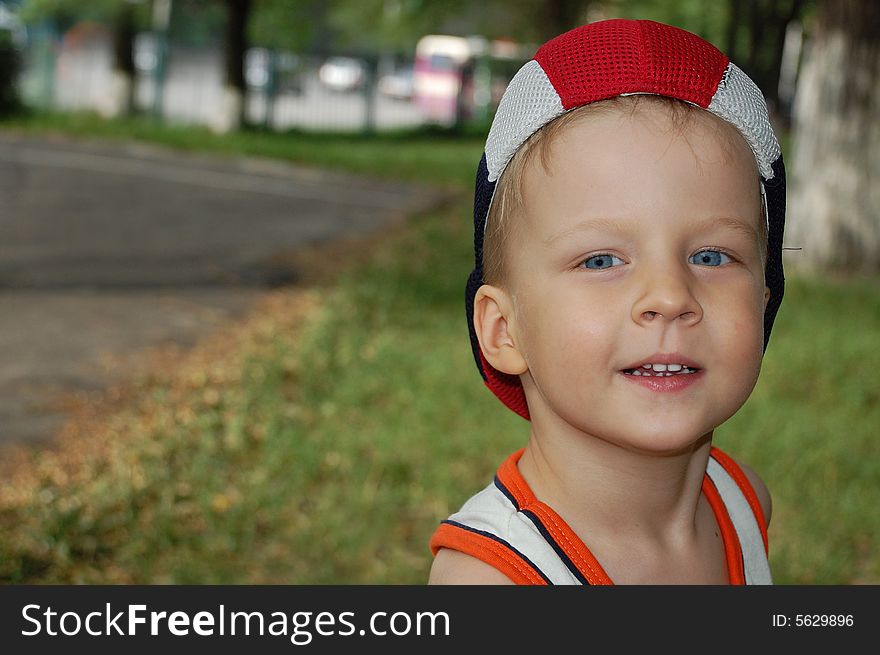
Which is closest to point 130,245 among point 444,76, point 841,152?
point 841,152

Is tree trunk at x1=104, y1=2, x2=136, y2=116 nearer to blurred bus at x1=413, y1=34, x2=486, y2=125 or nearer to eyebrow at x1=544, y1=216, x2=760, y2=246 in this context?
blurred bus at x1=413, y1=34, x2=486, y2=125

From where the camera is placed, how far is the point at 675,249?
145 cm

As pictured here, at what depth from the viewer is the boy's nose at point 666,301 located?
1.41 meters

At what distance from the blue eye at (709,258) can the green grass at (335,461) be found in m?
2.20

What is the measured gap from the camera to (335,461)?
4.32 meters

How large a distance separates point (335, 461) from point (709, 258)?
2976 mm

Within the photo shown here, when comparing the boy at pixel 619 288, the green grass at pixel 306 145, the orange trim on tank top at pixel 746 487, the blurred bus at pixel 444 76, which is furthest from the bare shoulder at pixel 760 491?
the blurred bus at pixel 444 76

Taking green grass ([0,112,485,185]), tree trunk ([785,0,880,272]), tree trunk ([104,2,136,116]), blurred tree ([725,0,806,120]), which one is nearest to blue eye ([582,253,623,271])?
blurred tree ([725,0,806,120])

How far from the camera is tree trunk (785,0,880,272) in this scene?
768 centimetres

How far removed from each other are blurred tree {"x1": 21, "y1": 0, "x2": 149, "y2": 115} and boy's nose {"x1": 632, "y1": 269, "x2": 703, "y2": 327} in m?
22.5

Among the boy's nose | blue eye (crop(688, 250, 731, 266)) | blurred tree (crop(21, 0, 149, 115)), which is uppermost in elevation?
blurred tree (crop(21, 0, 149, 115))

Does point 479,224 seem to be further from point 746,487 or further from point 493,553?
point 746,487

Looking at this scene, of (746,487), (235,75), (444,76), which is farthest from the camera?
(444,76)

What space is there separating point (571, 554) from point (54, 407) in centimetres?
374
